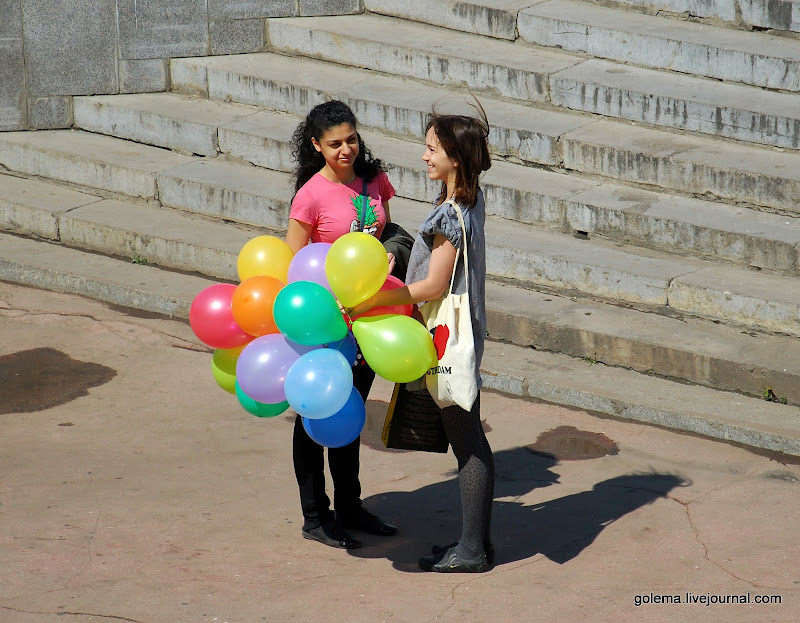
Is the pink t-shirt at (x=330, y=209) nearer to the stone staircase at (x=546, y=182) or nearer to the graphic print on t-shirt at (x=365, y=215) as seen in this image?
the graphic print on t-shirt at (x=365, y=215)

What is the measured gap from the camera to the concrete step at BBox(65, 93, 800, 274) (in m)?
7.19

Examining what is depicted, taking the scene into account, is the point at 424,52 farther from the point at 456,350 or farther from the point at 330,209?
the point at 456,350

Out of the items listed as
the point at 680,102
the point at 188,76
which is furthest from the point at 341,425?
the point at 188,76

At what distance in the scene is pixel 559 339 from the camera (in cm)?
673

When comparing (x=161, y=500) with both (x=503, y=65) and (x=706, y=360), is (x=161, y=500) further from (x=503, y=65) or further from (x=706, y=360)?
(x=503, y=65)

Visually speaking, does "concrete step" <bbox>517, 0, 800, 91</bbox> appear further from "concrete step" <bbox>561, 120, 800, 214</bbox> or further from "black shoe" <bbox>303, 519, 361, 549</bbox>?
"black shoe" <bbox>303, 519, 361, 549</bbox>

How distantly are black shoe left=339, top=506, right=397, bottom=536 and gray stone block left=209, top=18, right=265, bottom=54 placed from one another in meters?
6.19

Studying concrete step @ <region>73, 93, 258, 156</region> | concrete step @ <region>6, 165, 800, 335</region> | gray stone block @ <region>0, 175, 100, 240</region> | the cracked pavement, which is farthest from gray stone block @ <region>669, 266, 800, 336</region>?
gray stone block @ <region>0, 175, 100, 240</region>

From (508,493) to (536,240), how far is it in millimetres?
2680

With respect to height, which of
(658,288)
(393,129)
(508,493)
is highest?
(393,129)

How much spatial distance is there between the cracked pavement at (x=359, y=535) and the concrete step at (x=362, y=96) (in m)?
2.75

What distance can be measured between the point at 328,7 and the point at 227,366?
6.38 meters

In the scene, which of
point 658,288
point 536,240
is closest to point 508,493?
point 658,288

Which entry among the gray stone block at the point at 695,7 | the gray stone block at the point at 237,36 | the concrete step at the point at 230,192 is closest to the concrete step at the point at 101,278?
the concrete step at the point at 230,192
